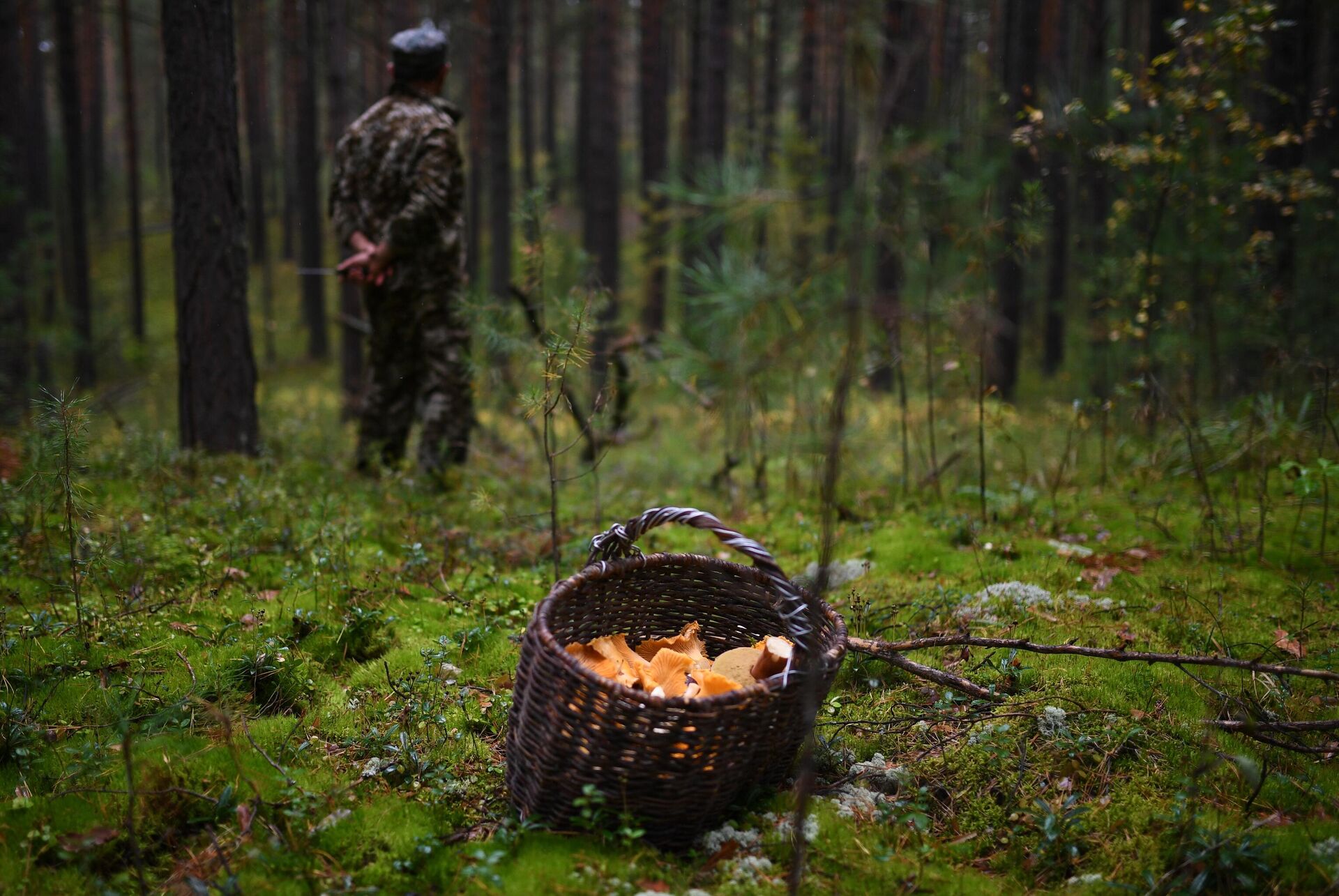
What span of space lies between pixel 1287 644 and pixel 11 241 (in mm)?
14481

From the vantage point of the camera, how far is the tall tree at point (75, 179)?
43.4ft

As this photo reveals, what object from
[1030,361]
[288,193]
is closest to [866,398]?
[1030,361]

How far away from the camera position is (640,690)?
2342mm

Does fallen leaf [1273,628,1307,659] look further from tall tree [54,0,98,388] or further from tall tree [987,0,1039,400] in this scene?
tall tree [54,0,98,388]

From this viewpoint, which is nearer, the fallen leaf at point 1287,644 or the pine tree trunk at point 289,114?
the fallen leaf at point 1287,644

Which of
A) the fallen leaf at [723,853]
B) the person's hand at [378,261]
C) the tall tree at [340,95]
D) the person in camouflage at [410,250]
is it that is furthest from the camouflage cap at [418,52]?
the fallen leaf at [723,853]

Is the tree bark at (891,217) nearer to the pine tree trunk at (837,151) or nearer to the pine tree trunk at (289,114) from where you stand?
the pine tree trunk at (837,151)

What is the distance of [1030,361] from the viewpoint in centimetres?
2133

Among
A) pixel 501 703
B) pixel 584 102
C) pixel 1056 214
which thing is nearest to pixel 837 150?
pixel 1056 214

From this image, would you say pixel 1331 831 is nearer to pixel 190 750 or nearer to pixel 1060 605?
pixel 1060 605

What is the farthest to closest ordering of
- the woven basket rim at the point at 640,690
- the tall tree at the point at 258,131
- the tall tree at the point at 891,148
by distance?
the tall tree at the point at 258,131 → the woven basket rim at the point at 640,690 → the tall tree at the point at 891,148

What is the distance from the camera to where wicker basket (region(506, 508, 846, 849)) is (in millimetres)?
2260

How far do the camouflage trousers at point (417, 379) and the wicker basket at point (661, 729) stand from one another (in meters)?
3.87

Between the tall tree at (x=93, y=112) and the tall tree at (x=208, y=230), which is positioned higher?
the tall tree at (x=93, y=112)
